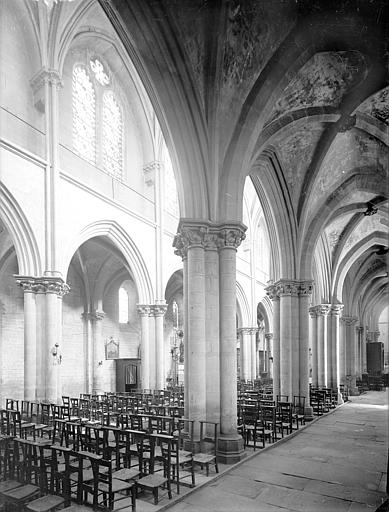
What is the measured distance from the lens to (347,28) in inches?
399

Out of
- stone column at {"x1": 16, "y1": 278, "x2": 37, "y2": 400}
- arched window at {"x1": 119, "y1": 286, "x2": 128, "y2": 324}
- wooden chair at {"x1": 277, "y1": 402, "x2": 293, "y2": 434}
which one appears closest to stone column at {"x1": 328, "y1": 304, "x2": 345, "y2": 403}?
wooden chair at {"x1": 277, "y1": 402, "x2": 293, "y2": 434}

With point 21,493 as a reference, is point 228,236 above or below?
above

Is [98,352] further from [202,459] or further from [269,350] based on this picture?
[269,350]

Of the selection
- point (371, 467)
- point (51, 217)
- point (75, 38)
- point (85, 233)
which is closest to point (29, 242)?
point (51, 217)

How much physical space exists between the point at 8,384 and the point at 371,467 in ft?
52.6

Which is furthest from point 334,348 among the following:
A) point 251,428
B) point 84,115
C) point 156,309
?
point 84,115

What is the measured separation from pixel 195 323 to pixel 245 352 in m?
22.5

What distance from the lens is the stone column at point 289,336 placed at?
15773 millimetres

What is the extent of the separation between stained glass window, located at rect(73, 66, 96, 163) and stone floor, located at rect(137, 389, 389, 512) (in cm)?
Result: 1347

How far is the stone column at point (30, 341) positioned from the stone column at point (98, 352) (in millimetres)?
10351

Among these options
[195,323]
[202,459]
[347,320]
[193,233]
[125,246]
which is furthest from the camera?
[347,320]

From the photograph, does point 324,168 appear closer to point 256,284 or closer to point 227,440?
point 227,440

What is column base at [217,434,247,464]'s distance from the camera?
9.20 meters

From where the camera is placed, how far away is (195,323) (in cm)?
980
